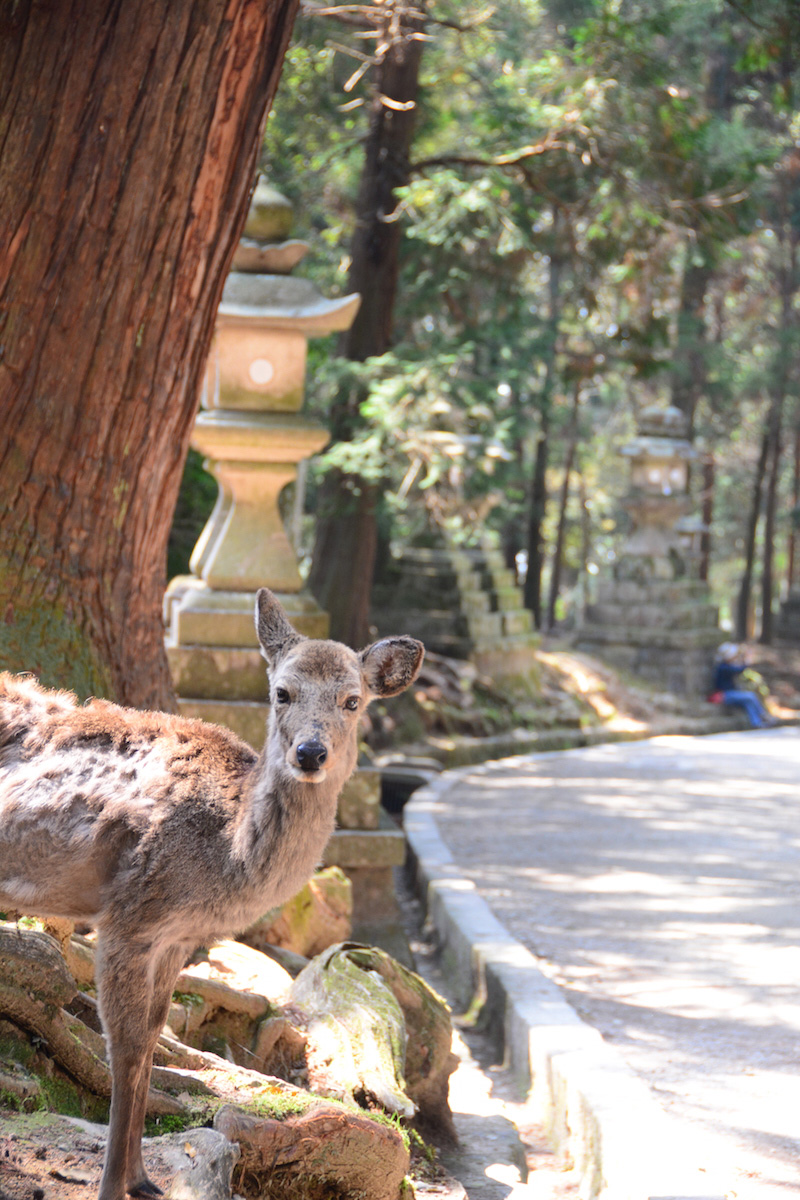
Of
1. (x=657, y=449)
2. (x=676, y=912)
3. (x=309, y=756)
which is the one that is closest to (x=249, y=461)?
(x=676, y=912)

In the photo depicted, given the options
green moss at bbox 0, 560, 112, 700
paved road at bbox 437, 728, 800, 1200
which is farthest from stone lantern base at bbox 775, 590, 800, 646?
green moss at bbox 0, 560, 112, 700

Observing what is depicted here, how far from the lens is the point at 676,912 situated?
7734 mm

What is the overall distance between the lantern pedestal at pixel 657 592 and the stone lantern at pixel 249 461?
1400cm

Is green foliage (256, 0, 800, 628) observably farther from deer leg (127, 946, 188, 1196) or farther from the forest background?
deer leg (127, 946, 188, 1196)

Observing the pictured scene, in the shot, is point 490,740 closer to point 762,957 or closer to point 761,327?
point 762,957

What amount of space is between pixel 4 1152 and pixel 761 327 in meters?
26.3

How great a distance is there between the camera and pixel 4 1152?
113 inches

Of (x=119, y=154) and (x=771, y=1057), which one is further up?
(x=119, y=154)

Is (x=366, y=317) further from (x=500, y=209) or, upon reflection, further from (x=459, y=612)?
(x=459, y=612)

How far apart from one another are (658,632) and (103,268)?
56.0 feet

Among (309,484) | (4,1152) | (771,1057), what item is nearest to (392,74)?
(309,484)

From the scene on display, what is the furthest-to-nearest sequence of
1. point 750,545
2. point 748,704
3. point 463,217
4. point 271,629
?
point 750,545 < point 748,704 < point 463,217 < point 271,629

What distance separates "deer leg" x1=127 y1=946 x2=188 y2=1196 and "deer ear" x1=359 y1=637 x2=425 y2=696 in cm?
90

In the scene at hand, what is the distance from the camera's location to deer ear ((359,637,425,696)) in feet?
11.2
